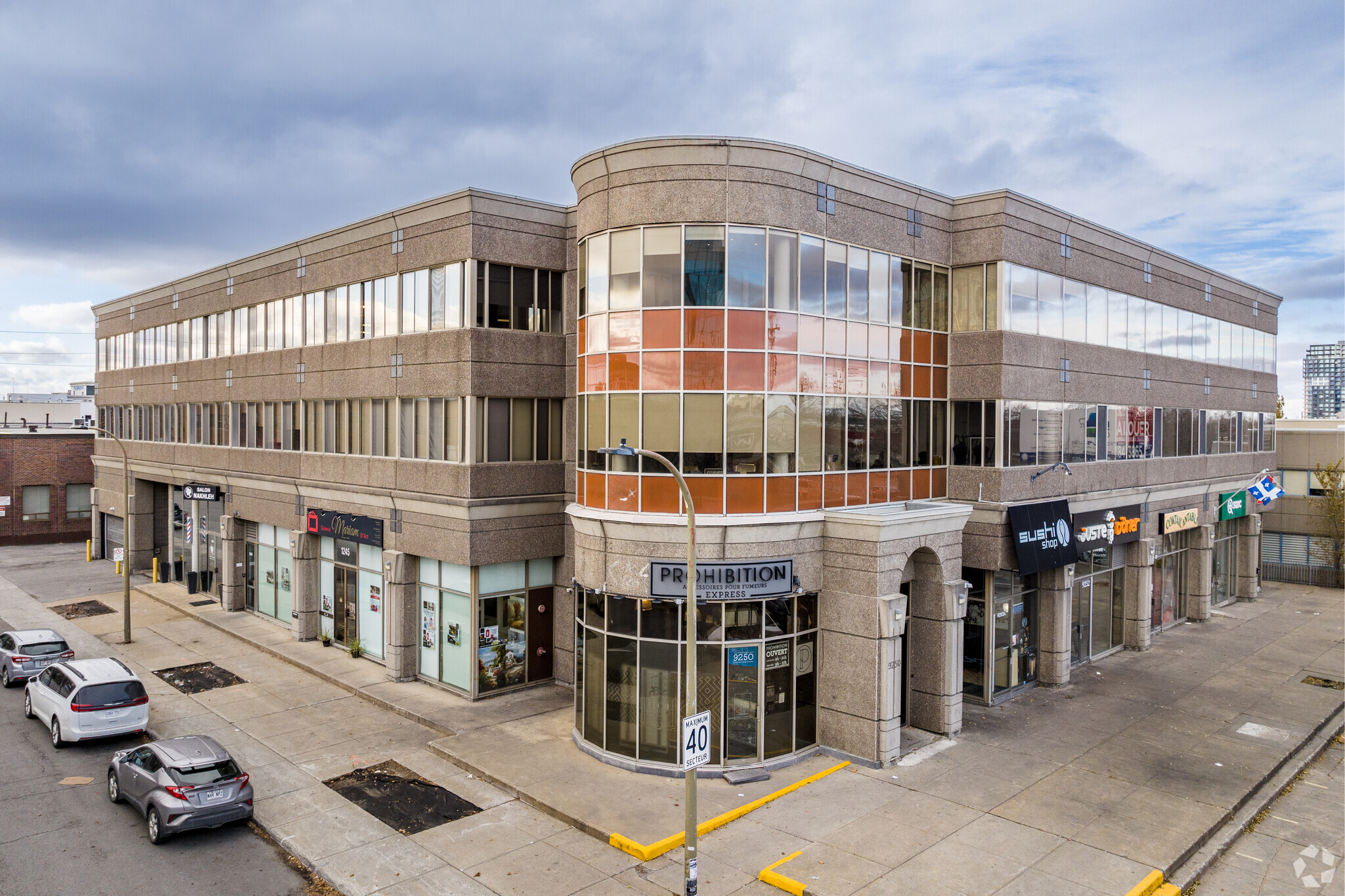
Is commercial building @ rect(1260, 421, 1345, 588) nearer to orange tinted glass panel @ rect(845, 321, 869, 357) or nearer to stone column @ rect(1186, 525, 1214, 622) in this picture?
stone column @ rect(1186, 525, 1214, 622)

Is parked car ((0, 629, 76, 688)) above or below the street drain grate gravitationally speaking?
above

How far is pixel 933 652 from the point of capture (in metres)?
20.9

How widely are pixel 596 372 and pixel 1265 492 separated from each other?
3350cm

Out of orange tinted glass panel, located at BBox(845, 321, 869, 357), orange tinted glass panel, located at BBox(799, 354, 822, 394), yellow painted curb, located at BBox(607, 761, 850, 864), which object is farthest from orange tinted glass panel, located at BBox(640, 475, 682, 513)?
yellow painted curb, located at BBox(607, 761, 850, 864)

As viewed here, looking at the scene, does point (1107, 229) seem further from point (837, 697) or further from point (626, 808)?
point (626, 808)

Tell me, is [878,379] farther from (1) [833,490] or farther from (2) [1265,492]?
(2) [1265,492]

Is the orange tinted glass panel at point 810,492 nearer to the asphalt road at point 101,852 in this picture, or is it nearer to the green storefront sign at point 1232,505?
the asphalt road at point 101,852

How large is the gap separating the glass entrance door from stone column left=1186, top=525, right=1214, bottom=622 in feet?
82.5

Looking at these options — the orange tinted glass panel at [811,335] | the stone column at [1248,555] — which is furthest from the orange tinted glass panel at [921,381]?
the stone column at [1248,555]

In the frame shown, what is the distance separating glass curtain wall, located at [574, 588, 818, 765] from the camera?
722 inches

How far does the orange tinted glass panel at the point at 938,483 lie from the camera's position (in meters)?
23.7

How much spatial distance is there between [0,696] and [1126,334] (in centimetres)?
3692

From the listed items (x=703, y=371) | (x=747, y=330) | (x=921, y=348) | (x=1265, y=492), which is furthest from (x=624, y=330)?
(x=1265, y=492)

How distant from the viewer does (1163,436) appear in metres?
31.0
